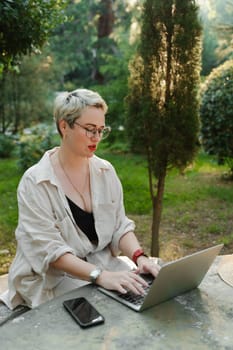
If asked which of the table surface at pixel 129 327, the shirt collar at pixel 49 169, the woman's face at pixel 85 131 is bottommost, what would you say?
the table surface at pixel 129 327

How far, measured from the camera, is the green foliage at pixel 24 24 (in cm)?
317

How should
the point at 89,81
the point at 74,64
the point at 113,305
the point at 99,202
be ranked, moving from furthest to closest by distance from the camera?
1. the point at 89,81
2. the point at 74,64
3. the point at 99,202
4. the point at 113,305

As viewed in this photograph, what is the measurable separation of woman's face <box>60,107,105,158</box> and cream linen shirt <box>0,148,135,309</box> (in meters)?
0.17

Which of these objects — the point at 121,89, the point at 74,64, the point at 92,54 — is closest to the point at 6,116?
the point at 121,89

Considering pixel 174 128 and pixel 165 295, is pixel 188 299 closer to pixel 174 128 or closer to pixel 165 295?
pixel 165 295

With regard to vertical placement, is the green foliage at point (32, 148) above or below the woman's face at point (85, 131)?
below

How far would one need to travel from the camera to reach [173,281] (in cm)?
173

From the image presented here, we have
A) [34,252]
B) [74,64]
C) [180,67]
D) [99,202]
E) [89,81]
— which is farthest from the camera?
[89,81]

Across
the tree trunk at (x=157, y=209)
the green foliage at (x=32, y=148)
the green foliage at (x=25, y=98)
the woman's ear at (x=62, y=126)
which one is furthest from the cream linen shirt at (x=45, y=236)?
the green foliage at (x=25, y=98)

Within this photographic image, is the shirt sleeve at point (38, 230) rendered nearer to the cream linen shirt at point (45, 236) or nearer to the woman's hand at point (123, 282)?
the cream linen shirt at point (45, 236)

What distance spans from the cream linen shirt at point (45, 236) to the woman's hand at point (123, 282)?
261 millimetres

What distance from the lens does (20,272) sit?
224 cm

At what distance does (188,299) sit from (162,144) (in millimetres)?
2387

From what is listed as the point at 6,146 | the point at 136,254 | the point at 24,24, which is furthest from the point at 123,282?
the point at 6,146
